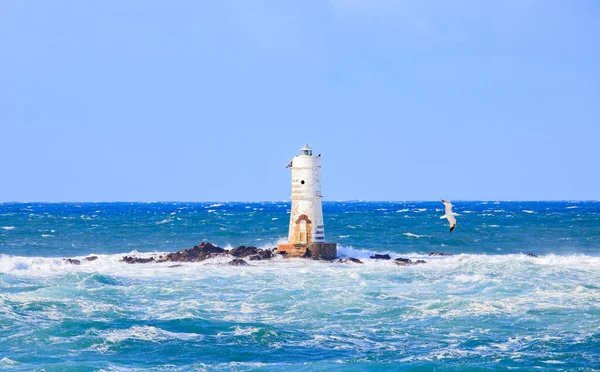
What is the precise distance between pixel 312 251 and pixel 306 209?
61.5 inches

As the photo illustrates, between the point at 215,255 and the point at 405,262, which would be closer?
the point at 405,262

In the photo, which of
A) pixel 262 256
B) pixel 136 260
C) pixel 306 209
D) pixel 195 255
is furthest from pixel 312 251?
pixel 136 260

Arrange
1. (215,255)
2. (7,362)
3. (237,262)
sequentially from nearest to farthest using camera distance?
1. (7,362)
2. (237,262)
3. (215,255)

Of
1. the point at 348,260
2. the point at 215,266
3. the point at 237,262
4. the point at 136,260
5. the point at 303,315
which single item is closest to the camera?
the point at 303,315

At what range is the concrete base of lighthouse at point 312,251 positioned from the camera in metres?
33.4

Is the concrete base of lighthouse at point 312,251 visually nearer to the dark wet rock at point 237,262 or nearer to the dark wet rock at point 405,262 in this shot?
the dark wet rock at point 237,262

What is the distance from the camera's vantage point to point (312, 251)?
33344 mm

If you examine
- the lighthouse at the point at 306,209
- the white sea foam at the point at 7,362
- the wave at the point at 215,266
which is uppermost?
the lighthouse at the point at 306,209

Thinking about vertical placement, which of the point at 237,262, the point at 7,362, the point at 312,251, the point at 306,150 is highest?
the point at 306,150

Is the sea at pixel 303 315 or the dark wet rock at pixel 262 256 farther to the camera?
the dark wet rock at pixel 262 256

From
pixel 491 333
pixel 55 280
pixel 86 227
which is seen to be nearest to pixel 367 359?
pixel 491 333

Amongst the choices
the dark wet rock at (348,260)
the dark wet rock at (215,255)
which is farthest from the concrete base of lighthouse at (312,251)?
the dark wet rock at (215,255)

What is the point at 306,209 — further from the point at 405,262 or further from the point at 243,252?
the point at 405,262

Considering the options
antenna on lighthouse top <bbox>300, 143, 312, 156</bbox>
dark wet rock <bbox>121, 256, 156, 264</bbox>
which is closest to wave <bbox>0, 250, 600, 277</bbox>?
dark wet rock <bbox>121, 256, 156, 264</bbox>
